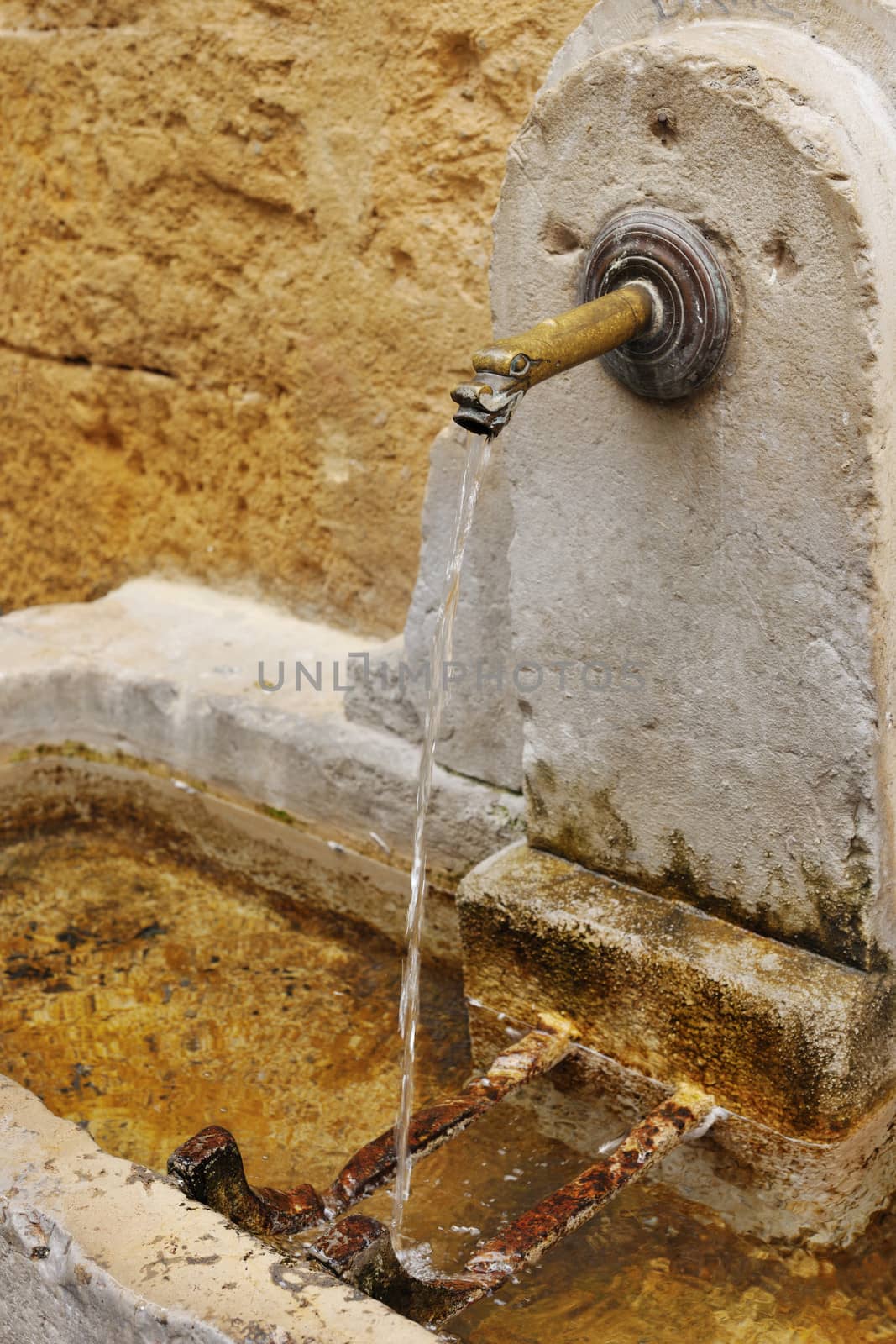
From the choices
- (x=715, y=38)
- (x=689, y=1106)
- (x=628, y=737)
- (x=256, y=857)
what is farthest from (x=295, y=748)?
(x=715, y=38)

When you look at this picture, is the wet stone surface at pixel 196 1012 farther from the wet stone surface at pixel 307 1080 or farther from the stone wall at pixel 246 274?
the stone wall at pixel 246 274

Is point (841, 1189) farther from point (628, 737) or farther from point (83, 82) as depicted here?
point (83, 82)

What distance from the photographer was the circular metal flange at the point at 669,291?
1528 millimetres

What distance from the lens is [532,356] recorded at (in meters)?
1.41

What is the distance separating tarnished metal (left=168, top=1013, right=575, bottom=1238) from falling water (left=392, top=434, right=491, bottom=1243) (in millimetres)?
28

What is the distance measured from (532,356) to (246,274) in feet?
4.98

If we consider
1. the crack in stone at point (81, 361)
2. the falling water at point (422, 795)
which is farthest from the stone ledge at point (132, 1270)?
the crack in stone at point (81, 361)

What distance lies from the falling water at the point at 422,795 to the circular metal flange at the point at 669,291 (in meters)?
0.20

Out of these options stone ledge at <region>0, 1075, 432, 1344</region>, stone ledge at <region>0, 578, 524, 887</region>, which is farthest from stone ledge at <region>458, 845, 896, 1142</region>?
stone ledge at <region>0, 1075, 432, 1344</region>

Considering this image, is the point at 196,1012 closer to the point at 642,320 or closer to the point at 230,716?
the point at 230,716

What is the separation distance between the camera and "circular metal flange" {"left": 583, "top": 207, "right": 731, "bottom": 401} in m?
1.53

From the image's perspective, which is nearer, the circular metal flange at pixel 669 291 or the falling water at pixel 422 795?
the circular metal flange at pixel 669 291

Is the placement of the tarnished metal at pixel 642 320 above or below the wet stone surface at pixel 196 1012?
above

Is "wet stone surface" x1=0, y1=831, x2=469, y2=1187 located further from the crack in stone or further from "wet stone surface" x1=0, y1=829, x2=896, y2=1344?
the crack in stone
